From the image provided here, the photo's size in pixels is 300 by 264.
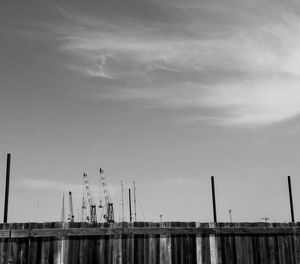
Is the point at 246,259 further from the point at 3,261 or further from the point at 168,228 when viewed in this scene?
the point at 3,261

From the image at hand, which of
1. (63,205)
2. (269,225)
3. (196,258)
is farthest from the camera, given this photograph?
(63,205)

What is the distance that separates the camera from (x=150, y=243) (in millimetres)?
13398

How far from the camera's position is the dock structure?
1222 centimetres

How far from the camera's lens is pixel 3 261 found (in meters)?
12.0

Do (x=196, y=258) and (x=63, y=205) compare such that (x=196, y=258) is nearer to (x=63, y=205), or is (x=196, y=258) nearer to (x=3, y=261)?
(x=3, y=261)

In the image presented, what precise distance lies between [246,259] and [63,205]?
124 meters

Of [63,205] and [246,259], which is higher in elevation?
[63,205]

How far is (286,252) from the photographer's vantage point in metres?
15.3

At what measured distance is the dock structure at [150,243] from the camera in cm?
1222

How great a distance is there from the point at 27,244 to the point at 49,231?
74 centimetres

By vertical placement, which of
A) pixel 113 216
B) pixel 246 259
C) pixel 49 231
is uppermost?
pixel 113 216

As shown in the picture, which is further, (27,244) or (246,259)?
(246,259)

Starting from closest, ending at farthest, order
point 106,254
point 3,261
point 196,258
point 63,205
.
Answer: point 3,261 → point 106,254 → point 196,258 → point 63,205

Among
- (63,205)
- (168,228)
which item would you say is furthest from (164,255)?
(63,205)
